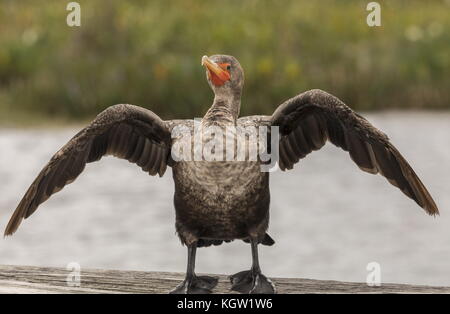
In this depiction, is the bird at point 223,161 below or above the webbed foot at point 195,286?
above

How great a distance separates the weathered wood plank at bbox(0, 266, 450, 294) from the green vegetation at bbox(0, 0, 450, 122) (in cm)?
575

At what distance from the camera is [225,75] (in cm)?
454

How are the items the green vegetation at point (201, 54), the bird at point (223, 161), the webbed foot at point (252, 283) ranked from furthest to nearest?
the green vegetation at point (201, 54), the webbed foot at point (252, 283), the bird at point (223, 161)

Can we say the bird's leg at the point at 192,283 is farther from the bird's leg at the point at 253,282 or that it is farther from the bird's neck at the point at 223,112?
the bird's neck at the point at 223,112

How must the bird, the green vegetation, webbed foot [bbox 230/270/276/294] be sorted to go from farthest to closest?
the green vegetation, webbed foot [bbox 230/270/276/294], the bird

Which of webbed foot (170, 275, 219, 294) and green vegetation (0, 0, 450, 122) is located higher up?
green vegetation (0, 0, 450, 122)

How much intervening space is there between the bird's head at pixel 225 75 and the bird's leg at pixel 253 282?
0.70 m

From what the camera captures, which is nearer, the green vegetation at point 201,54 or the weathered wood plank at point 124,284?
the weathered wood plank at point 124,284

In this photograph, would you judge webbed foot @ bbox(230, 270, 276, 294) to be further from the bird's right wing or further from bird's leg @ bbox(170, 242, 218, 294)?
the bird's right wing

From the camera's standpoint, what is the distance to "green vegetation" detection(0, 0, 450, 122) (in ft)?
35.9

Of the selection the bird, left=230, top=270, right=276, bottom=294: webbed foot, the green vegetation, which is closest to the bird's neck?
the bird

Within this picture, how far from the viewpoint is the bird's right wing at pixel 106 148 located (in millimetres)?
4477

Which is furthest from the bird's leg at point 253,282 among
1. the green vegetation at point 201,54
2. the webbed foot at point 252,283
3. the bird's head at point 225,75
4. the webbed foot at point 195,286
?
the green vegetation at point 201,54

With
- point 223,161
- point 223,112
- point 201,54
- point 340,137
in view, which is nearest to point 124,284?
point 223,161
